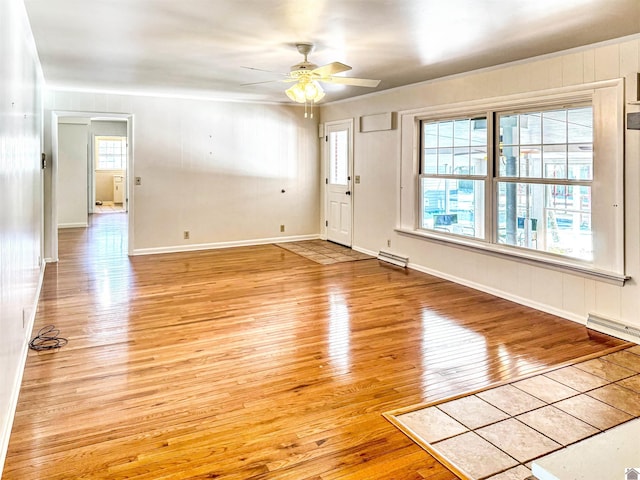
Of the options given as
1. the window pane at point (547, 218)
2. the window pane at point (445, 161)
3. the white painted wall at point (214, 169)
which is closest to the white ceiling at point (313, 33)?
the window pane at point (445, 161)

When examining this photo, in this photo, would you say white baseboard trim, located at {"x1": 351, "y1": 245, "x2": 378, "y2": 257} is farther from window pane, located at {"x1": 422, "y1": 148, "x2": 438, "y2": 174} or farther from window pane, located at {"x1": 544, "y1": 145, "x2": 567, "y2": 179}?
window pane, located at {"x1": 544, "y1": 145, "x2": 567, "y2": 179}

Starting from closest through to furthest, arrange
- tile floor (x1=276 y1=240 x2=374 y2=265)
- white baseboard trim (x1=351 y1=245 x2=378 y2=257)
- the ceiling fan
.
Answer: the ceiling fan
tile floor (x1=276 y1=240 x2=374 y2=265)
white baseboard trim (x1=351 y1=245 x2=378 y2=257)

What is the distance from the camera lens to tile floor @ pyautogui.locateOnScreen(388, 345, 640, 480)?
2197mm

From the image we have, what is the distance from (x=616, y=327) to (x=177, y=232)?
5.99 meters

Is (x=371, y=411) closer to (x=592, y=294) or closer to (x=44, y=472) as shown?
(x=44, y=472)

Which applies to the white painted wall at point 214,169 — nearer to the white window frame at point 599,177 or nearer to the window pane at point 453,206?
the window pane at point 453,206

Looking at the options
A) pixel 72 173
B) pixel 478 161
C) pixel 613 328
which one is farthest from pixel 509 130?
pixel 72 173

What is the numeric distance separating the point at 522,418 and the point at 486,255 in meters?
2.85

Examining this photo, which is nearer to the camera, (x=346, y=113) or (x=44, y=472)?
(x=44, y=472)

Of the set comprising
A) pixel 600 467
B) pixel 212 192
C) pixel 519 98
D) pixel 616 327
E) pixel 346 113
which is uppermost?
pixel 346 113

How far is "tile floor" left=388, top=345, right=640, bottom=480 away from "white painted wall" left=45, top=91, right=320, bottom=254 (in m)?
5.75

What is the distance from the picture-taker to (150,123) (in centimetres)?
719

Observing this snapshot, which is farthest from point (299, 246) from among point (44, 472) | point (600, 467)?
point (600, 467)

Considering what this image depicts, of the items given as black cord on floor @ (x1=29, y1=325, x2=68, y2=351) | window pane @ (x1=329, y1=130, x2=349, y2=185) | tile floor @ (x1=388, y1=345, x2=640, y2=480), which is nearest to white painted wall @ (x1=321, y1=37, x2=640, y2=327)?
window pane @ (x1=329, y1=130, x2=349, y2=185)
